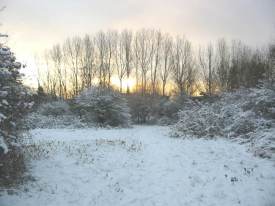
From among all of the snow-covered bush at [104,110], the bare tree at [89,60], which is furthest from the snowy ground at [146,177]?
the bare tree at [89,60]

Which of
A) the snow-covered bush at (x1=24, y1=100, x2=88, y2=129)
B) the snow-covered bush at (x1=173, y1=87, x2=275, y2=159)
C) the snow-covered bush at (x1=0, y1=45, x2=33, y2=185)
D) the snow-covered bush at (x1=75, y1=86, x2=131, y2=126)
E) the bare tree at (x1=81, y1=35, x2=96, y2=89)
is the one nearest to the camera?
the snow-covered bush at (x1=0, y1=45, x2=33, y2=185)

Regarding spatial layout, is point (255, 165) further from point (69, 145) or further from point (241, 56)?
point (241, 56)

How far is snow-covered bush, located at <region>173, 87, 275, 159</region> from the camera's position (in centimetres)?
1571

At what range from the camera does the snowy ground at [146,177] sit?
9.08 m

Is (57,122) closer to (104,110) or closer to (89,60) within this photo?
(104,110)

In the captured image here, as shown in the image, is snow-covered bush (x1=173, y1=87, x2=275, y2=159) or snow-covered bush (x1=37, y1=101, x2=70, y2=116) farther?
snow-covered bush (x1=37, y1=101, x2=70, y2=116)

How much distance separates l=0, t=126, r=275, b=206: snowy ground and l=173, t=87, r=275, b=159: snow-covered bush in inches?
61.8

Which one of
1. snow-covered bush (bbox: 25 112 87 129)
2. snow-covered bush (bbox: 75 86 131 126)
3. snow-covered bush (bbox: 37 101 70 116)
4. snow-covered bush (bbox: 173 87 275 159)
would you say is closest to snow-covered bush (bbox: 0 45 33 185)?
snow-covered bush (bbox: 173 87 275 159)

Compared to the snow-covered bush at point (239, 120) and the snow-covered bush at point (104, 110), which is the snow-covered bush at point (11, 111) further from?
the snow-covered bush at point (104, 110)

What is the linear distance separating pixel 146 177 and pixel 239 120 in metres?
8.34

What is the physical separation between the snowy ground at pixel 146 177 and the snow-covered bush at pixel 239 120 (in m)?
1.57

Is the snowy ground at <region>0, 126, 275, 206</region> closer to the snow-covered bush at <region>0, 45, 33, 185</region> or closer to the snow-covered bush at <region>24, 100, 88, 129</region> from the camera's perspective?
the snow-covered bush at <region>0, 45, 33, 185</region>

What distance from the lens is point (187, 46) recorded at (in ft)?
166

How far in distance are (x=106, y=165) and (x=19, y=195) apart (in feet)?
12.0
